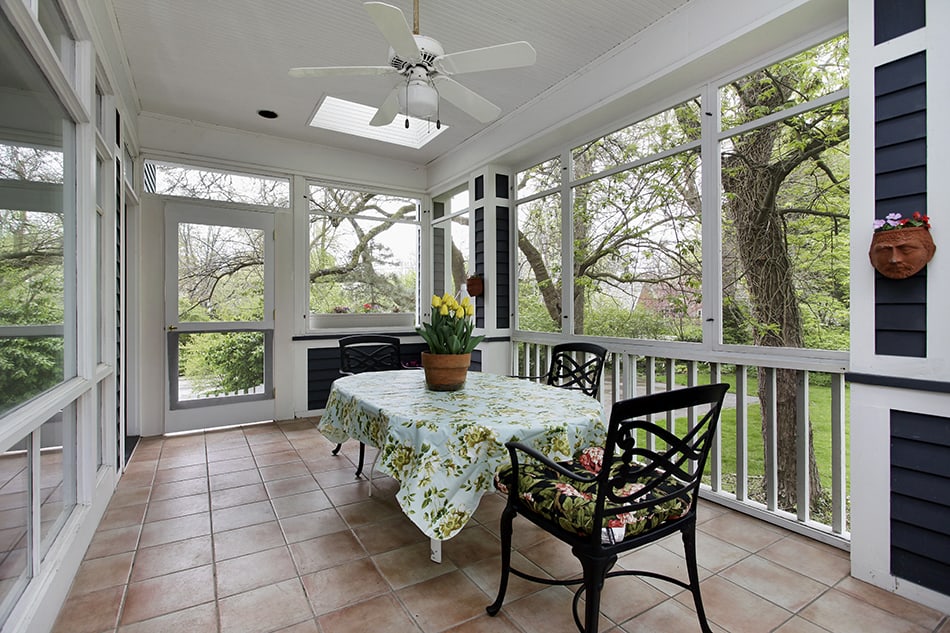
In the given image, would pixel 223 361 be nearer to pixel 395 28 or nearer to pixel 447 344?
pixel 447 344

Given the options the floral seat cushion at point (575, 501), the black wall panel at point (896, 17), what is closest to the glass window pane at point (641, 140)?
the black wall panel at point (896, 17)

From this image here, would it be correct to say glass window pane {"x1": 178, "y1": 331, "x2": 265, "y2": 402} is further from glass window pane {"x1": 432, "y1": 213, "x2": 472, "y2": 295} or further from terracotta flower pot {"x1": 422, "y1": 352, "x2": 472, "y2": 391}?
terracotta flower pot {"x1": 422, "y1": 352, "x2": 472, "y2": 391}

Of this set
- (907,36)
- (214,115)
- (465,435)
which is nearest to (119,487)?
(465,435)

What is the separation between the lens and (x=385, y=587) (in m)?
1.99

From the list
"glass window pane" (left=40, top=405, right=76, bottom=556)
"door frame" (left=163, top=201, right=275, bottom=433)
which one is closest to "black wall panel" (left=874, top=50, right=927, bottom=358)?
"glass window pane" (left=40, top=405, right=76, bottom=556)

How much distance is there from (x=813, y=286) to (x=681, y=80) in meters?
1.48

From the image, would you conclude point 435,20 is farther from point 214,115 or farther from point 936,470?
point 936,470

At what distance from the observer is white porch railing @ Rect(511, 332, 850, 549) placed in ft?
7.88

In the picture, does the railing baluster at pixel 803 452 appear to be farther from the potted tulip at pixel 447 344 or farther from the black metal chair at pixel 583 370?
the potted tulip at pixel 447 344

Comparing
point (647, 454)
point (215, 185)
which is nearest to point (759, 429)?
point (647, 454)

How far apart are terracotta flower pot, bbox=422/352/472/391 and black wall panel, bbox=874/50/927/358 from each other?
73.2 inches

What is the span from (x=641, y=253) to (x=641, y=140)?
818mm

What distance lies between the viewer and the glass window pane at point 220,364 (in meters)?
4.48

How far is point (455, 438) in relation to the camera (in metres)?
1.84
